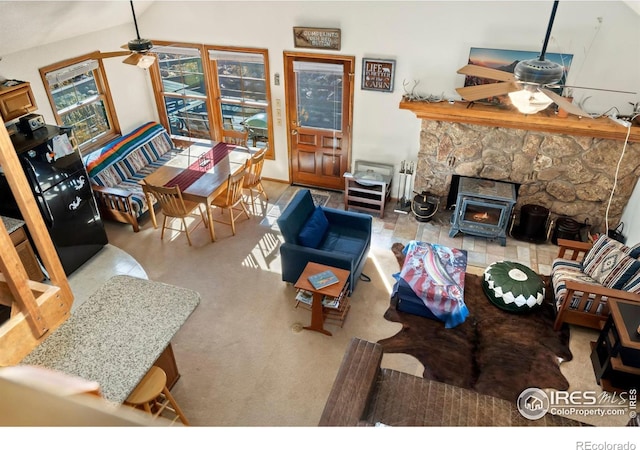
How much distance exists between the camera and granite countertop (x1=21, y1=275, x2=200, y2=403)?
2549 millimetres

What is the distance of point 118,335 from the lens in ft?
9.11

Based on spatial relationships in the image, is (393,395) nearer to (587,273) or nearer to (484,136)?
(587,273)

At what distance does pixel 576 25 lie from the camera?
4.63 metres

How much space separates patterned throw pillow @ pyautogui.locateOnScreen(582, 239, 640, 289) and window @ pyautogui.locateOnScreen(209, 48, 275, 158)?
4388 mm

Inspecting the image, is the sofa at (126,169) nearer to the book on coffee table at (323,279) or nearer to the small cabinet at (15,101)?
the small cabinet at (15,101)

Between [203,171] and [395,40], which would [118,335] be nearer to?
[203,171]

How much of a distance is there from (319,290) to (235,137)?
3.61m

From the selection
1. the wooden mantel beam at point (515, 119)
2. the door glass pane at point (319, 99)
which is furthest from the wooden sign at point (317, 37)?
the wooden mantel beam at point (515, 119)

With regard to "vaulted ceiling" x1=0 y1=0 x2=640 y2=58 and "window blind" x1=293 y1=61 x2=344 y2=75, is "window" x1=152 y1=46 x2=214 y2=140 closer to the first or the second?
"vaulted ceiling" x1=0 y1=0 x2=640 y2=58

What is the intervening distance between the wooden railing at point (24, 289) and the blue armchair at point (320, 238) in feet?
10.4

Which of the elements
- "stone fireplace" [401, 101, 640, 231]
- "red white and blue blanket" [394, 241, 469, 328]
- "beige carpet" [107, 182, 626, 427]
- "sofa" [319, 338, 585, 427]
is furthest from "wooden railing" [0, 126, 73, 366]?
"stone fireplace" [401, 101, 640, 231]

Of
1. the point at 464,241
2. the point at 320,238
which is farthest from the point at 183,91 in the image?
the point at 464,241

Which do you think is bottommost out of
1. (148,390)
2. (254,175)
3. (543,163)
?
(254,175)
